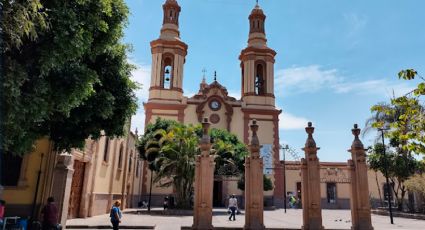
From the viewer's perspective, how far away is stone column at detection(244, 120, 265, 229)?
1211cm

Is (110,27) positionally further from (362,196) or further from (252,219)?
(362,196)

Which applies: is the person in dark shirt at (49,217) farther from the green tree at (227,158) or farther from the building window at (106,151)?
the green tree at (227,158)

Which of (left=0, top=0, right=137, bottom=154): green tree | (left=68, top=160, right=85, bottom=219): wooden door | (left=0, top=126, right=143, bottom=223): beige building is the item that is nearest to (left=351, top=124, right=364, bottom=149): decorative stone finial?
(left=0, top=0, right=137, bottom=154): green tree

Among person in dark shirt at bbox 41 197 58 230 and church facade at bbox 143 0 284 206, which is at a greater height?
church facade at bbox 143 0 284 206

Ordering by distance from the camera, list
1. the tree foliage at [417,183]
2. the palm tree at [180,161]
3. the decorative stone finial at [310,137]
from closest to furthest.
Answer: the decorative stone finial at [310,137] < the palm tree at [180,161] < the tree foliage at [417,183]

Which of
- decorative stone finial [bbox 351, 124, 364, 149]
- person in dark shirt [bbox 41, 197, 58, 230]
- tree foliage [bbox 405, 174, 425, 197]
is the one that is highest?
decorative stone finial [bbox 351, 124, 364, 149]

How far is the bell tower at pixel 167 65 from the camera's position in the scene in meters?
36.0

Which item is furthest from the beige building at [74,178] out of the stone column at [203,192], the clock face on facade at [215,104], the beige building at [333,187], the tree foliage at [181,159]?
the beige building at [333,187]

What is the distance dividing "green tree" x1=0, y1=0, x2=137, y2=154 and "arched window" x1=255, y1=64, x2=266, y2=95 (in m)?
28.2

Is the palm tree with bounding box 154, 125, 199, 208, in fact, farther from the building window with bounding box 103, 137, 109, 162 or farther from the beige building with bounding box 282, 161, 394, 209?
the beige building with bounding box 282, 161, 394, 209

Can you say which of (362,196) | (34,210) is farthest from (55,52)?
(362,196)

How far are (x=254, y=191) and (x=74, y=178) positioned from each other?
9509 mm

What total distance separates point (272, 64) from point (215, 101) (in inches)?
295

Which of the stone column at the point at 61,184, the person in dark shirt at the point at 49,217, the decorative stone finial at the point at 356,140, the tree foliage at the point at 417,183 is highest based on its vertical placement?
the decorative stone finial at the point at 356,140
